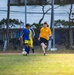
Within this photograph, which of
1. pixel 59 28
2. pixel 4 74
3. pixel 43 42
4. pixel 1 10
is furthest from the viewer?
pixel 1 10

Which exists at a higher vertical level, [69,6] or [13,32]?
[69,6]

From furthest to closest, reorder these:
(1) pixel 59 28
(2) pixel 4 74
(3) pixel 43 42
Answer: (1) pixel 59 28, (3) pixel 43 42, (2) pixel 4 74

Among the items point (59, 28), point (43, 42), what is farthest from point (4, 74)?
point (59, 28)

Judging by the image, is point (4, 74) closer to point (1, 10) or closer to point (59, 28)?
point (59, 28)

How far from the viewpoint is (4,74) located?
10.2 metres

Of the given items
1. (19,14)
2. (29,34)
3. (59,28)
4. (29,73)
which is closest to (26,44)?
(29,34)

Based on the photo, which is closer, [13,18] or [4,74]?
[4,74]

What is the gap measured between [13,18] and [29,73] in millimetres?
40506

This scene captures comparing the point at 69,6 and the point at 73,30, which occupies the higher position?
the point at 69,6

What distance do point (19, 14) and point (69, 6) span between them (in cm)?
719

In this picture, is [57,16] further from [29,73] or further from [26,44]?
[29,73]

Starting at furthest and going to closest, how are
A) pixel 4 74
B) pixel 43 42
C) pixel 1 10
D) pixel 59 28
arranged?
pixel 1 10 → pixel 59 28 → pixel 43 42 → pixel 4 74

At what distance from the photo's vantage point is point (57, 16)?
50.7 m

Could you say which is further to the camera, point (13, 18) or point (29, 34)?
point (13, 18)
